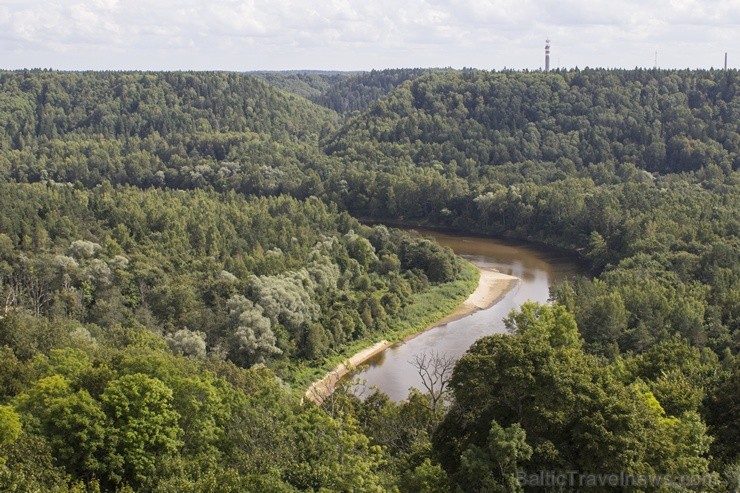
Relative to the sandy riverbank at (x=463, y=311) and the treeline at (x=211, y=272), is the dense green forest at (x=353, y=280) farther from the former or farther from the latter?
the sandy riverbank at (x=463, y=311)

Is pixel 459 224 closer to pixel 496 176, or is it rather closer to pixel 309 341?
pixel 496 176

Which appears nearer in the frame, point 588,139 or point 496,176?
point 496,176

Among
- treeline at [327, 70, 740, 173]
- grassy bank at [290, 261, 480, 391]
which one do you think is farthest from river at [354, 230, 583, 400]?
treeline at [327, 70, 740, 173]

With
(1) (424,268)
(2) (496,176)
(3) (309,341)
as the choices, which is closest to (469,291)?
(1) (424,268)

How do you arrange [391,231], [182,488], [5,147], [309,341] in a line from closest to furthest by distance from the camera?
[182,488] < [309,341] < [391,231] < [5,147]

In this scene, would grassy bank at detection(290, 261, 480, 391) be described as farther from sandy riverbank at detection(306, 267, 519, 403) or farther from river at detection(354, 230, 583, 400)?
river at detection(354, 230, 583, 400)

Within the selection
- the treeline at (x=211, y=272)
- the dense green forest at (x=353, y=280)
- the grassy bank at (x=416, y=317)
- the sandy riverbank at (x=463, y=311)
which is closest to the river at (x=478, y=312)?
the sandy riverbank at (x=463, y=311)
